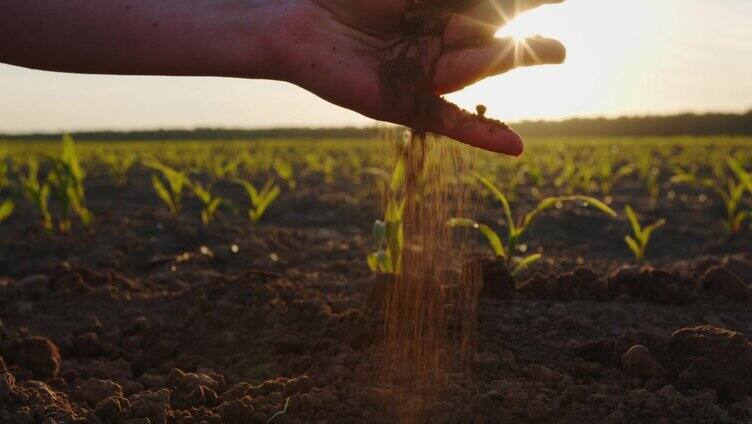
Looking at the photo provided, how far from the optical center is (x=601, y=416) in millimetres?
1624

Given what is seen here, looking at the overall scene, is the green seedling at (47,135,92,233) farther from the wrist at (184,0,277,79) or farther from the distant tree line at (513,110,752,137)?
the distant tree line at (513,110,752,137)

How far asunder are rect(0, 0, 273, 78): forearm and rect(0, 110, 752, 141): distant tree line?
3895 centimetres

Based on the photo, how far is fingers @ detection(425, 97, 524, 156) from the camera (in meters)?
1.82

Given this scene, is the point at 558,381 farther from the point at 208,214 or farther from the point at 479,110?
the point at 208,214

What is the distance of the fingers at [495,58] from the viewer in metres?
1.79

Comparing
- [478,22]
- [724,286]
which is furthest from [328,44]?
[724,286]

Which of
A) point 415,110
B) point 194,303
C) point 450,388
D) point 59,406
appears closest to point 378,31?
point 415,110

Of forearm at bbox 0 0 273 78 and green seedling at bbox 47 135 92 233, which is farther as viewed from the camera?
green seedling at bbox 47 135 92 233

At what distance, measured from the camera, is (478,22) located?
1.83 meters

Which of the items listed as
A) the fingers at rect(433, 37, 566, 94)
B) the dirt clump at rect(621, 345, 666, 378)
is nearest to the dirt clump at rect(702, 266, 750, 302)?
the dirt clump at rect(621, 345, 666, 378)

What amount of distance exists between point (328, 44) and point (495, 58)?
403 millimetres

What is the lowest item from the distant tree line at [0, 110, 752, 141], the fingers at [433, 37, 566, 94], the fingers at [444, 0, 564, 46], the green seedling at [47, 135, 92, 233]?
the green seedling at [47, 135, 92, 233]

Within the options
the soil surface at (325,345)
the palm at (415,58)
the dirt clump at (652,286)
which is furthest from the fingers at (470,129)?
the dirt clump at (652,286)

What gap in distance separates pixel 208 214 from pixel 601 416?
3626 mm
